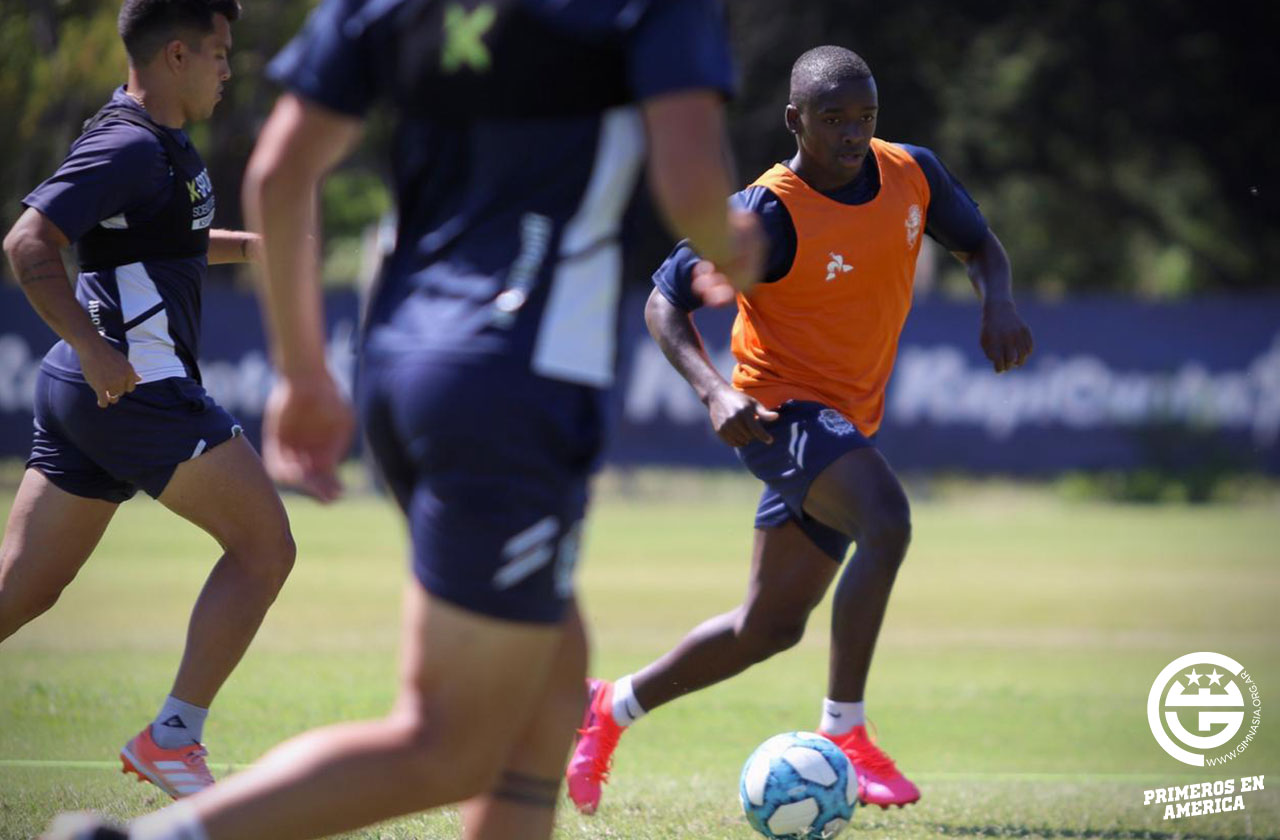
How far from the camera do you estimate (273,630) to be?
11375 millimetres

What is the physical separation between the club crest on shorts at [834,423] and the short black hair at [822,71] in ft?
3.54

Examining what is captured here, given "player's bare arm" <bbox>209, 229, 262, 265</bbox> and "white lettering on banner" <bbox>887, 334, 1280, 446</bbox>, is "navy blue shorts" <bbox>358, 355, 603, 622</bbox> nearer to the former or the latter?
"player's bare arm" <bbox>209, 229, 262, 265</bbox>

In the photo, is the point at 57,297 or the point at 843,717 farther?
the point at 843,717

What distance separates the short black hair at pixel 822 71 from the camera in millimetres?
5699

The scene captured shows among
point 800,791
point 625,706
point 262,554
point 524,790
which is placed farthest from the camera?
point 625,706

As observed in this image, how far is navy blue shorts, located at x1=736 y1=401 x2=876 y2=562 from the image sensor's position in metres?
5.64

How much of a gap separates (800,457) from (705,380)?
0.49m

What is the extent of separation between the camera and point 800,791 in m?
5.32

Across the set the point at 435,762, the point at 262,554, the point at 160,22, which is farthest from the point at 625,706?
the point at 435,762

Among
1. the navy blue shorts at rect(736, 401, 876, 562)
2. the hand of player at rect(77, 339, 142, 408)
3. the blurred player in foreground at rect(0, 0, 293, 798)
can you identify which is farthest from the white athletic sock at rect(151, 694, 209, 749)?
the navy blue shorts at rect(736, 401, 876, 562)

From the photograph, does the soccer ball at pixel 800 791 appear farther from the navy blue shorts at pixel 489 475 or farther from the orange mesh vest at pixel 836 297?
the navy blue shorts at pixel 489 475

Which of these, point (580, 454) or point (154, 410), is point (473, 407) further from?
point (154, 410)

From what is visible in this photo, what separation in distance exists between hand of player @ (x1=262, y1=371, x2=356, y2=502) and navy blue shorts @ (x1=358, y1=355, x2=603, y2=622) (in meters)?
0.13

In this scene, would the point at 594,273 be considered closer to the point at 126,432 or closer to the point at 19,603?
the point at 126,432
